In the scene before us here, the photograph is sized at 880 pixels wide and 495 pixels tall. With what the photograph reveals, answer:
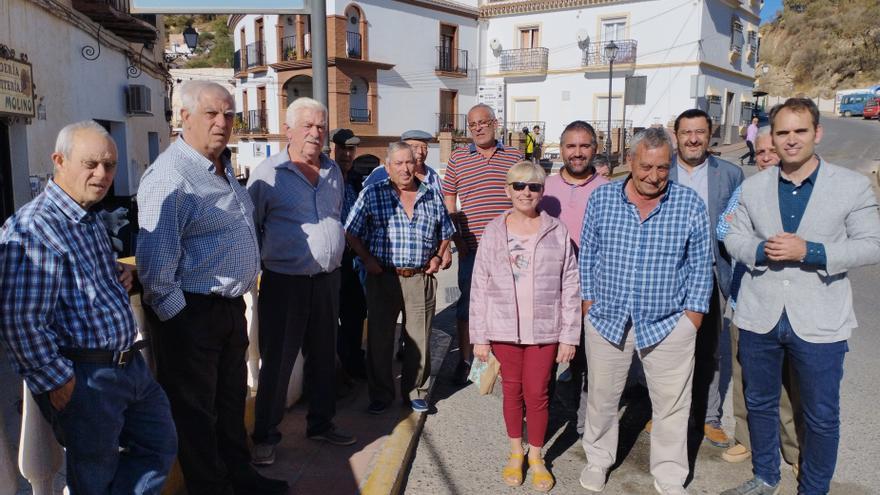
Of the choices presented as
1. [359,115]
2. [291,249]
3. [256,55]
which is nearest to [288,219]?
[291,249]

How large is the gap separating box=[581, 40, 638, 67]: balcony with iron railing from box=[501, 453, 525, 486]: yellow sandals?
27.6 meters

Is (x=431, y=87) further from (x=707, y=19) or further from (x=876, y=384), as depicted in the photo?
(x=876, y=384)

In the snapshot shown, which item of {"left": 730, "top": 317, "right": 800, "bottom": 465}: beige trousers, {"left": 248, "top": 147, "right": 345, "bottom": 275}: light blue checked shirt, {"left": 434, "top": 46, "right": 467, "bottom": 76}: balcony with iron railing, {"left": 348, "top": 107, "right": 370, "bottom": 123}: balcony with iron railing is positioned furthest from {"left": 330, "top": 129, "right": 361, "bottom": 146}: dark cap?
{"left": 434, "top": 46, "right": 467, "bottom": 76}: balcony with iron railing

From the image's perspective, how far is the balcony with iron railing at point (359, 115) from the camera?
28219 mm

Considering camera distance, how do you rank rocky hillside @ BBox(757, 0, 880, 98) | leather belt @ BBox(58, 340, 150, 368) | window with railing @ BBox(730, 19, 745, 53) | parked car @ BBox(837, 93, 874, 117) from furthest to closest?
rocky hillside @ BBox(757, 0, 880, 98) < parked car @ BBox(837, 93, 874, 117) < window with railing @ BBox(730, 19, 745, 53) < leather belt @ BBox(58, 340, 150, 368)

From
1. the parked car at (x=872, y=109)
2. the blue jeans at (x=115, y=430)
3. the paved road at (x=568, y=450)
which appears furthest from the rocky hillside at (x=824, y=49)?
the blue jeans at (x=115, y=430)

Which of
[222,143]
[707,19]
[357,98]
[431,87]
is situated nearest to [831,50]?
[707,19]

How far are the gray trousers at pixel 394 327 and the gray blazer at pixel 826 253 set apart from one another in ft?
6.49

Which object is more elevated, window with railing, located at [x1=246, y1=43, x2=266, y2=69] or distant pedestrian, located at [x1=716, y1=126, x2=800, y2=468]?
window with railing, located at [x1=246, y1=43, x2=266, y2=69]

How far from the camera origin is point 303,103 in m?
3.42

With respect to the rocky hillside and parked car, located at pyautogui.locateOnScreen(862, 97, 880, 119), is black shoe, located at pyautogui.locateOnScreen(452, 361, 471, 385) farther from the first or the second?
the rocky hillside

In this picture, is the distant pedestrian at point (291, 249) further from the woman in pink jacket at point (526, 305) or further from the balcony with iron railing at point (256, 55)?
the balcony with iron railing at point (256, 55)

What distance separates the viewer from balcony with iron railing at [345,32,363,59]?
27.7 metres

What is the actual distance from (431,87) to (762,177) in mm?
28568
